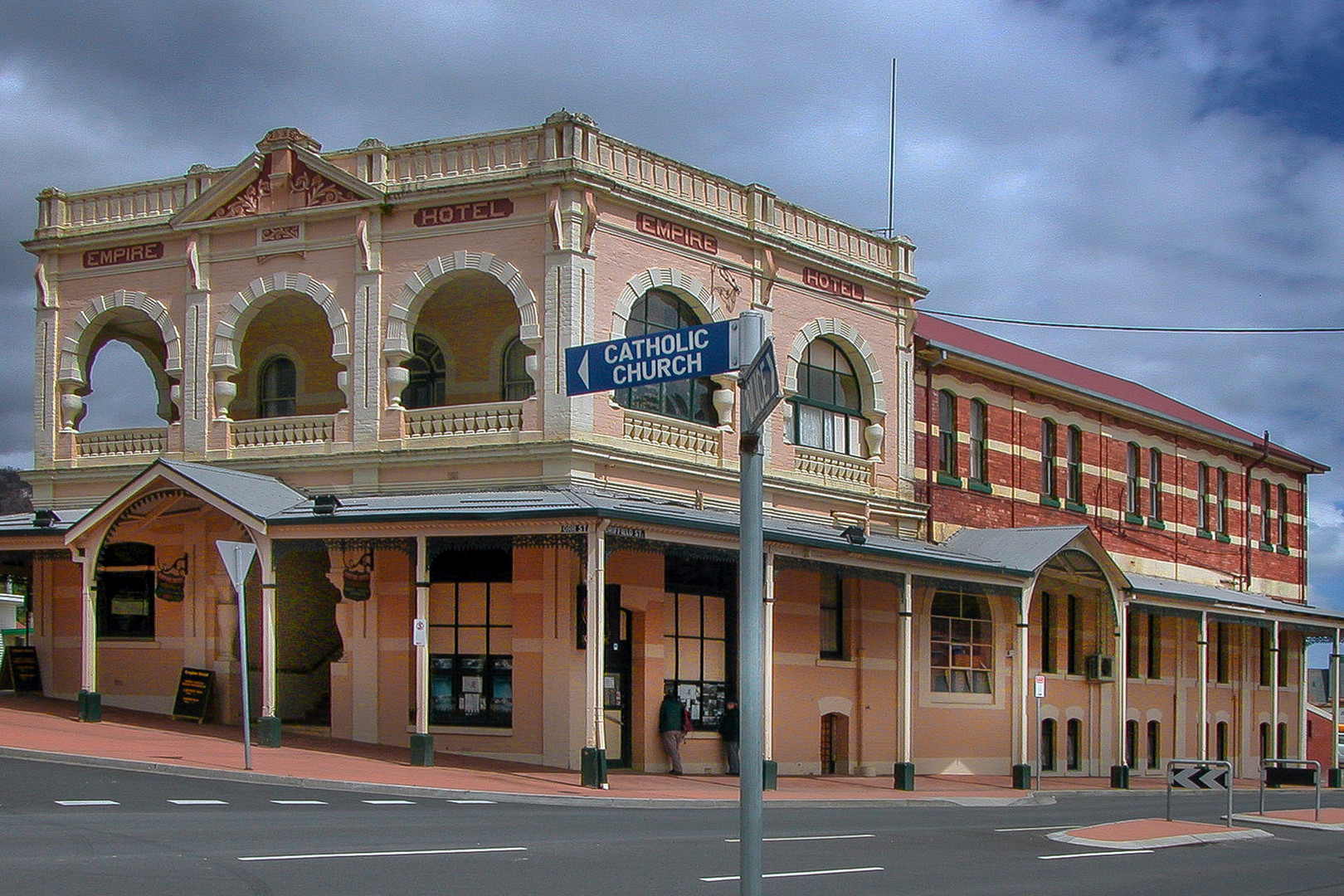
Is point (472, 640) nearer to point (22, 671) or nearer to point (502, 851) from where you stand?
point (22, 671)

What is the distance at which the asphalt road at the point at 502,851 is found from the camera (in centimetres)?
1100

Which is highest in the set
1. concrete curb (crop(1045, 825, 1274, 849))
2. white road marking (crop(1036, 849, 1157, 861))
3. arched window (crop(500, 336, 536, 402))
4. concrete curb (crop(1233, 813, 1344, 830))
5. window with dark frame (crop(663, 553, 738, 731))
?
arched window (crop(500, 336, 536, 402))

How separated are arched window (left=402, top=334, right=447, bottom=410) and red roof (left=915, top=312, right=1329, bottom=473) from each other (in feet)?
31.6

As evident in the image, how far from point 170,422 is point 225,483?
6169mm

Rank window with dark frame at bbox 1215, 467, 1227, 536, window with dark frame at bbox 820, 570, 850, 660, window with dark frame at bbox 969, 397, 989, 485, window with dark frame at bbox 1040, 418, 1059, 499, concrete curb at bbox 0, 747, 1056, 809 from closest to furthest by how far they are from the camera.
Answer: concrete curb at bbox 0, 747, 1056, 809 → window with dark frame at bbox 820, 570, 850, 660 → window with dark frame at bbox 969, 397, 989, 485 → window with dark frame at bbox 1040, 418, 1059, 499 → window with dark frame at bbox 1215, 467, 1227, 536

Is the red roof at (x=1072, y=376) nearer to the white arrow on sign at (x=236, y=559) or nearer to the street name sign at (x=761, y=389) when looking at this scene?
the white arrow on sign at (x=236, y=559)

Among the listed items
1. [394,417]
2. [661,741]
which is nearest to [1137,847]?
[661,741]

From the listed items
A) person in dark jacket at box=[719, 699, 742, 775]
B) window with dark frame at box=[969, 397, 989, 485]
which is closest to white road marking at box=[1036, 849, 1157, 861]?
person in dark jacket at box=[719, 699, 742, 775]

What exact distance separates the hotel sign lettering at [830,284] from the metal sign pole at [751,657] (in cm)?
2139

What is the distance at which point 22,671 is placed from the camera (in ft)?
89.0

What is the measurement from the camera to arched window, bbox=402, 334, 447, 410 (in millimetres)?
26344

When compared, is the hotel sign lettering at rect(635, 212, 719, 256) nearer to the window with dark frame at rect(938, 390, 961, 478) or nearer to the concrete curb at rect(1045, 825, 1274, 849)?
the window with dark frame at rect(938, 390, 961, 478)

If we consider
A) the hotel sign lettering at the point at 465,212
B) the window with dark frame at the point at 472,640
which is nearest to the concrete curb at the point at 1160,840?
the window with dark frame at the point at 472,640

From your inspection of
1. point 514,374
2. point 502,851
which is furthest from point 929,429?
point 502,851
